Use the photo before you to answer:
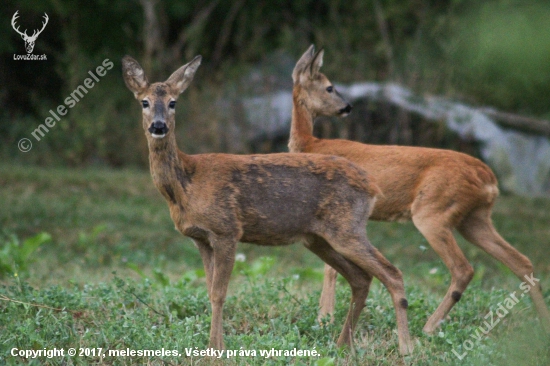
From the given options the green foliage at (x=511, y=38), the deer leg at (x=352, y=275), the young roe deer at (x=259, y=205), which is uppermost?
the green foliage at (x=511, y=38)

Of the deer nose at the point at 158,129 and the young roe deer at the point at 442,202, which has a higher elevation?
the deer nose at the point at 158,129

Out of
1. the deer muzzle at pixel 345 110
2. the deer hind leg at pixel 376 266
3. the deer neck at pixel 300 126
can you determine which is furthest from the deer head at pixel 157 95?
the deer muzzle at pixel 345 110

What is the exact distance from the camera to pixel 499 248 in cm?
593

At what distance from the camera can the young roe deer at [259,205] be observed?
15.3ft

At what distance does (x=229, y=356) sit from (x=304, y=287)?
249cm

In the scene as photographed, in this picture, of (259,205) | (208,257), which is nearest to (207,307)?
(208,257)

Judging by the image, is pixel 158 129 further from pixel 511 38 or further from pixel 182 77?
pixel 511 38

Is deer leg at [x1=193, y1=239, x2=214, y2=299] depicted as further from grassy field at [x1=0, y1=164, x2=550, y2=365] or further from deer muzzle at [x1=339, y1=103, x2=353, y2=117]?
deer muzzle at [x1=339, y1=103, x2=353, y2=117]

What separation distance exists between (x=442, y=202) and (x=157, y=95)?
7.90ft

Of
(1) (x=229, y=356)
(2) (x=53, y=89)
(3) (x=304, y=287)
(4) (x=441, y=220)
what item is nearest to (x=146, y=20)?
(2) (x=53, y=89)

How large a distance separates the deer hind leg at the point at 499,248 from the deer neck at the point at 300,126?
1568 mm

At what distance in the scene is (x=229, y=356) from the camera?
4359mm

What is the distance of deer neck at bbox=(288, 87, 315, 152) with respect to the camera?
22.0ft

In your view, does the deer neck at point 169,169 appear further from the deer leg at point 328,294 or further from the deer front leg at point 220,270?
the deer leg at point 328,294
